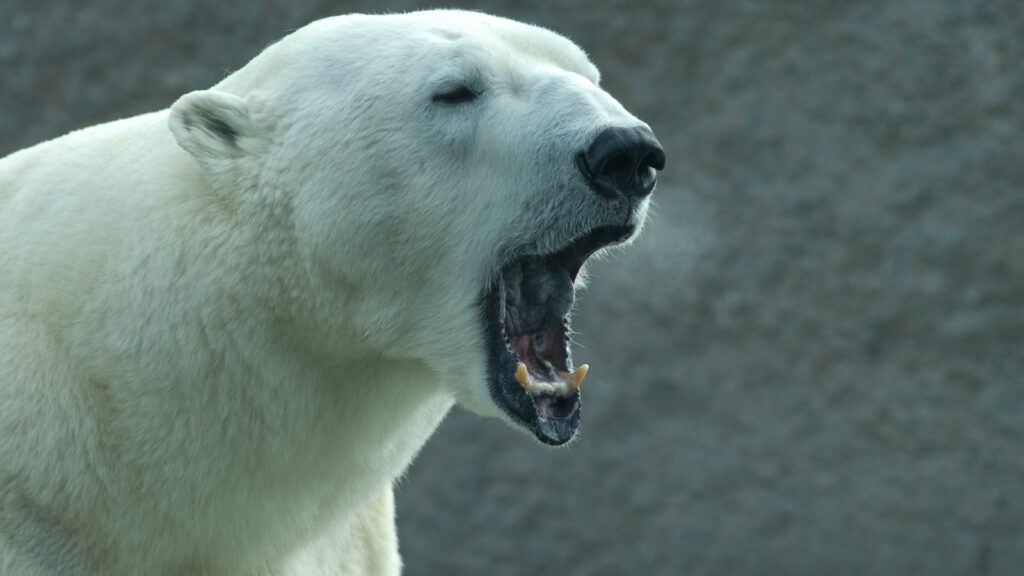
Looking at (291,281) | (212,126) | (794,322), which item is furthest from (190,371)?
(794,322)

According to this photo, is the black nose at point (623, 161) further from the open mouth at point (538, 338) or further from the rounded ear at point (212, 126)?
the rounded ear at point (212, 126)

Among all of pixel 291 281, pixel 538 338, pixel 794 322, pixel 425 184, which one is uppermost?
pixel 425 184

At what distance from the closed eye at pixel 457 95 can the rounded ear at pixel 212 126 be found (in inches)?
11.0

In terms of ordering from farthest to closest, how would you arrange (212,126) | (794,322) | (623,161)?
1. (794,322)
2. (212,126)
3. (623,161)

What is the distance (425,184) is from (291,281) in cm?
23

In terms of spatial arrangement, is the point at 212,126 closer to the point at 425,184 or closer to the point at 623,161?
the point at 425,184

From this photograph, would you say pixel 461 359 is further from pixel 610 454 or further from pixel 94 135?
pixel 610 454

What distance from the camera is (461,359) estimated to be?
1950 mm

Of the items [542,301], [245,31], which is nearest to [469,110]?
[542,301]

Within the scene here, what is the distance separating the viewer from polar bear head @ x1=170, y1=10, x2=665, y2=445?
6.17 ft

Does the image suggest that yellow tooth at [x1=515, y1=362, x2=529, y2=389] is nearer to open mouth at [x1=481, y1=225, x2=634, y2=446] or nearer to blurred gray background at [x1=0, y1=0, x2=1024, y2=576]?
open mouth at [x1=481, y1=225, x2=634, y2=446]

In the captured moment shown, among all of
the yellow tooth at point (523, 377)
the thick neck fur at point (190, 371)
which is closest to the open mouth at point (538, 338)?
the yellow tooth at point (523, 377)

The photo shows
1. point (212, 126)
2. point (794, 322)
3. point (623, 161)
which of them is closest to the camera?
point (623, 161)

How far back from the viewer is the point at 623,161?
1.84m
